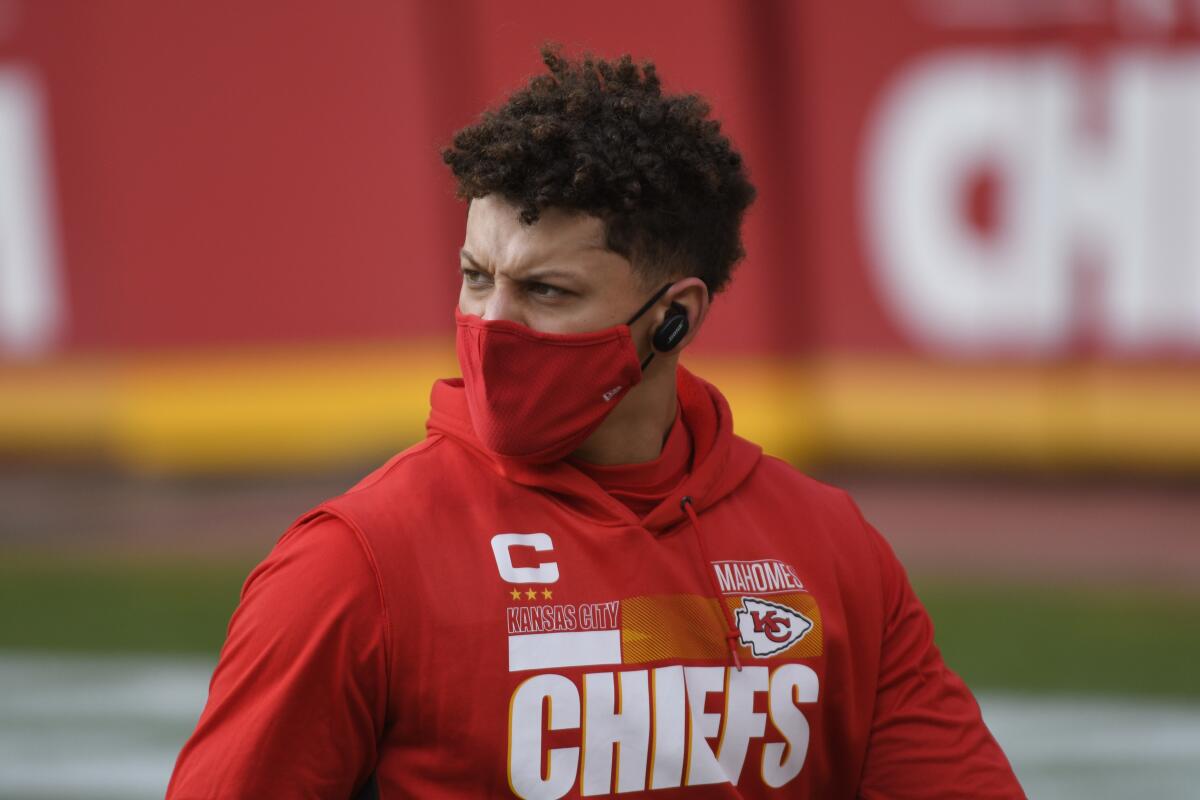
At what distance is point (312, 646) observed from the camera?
2.21 m

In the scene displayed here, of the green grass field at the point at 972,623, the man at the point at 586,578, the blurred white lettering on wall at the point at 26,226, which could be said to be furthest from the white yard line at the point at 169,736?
the blurred white lettering on wall at the point at 26,226

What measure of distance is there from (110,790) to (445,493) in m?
4.03

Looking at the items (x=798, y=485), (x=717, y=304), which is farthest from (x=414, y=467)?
(x=717, y=304)

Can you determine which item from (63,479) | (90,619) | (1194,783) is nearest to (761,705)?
(1194,783)

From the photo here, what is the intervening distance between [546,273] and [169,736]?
15.3 ft

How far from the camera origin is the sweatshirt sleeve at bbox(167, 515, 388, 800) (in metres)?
2.20

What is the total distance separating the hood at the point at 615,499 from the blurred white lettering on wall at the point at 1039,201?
8.36 meters

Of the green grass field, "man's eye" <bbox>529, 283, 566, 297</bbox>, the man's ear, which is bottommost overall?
the green grass field

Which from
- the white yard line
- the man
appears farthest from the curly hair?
the white yard line

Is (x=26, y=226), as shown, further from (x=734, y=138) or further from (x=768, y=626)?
(x=768, y=626)

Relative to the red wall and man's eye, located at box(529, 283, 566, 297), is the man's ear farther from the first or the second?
the red wall

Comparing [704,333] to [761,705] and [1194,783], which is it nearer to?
[1194,783]

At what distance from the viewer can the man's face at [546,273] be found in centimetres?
246

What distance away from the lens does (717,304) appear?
11.0m
